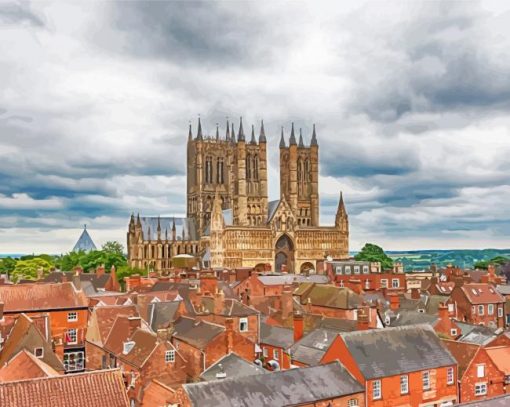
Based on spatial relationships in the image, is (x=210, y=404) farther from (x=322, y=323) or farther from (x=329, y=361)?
(x=322, y=323)

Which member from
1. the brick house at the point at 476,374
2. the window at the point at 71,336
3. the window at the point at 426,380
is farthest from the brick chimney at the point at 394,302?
the window at the point at 71,336

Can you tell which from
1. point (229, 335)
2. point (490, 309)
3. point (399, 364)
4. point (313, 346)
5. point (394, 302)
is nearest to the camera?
point (399, 364)

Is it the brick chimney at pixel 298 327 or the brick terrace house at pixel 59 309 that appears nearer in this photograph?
the brick chimney at pixel 298 327

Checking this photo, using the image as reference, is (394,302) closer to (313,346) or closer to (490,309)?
(490,309)

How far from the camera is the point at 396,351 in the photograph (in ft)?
123

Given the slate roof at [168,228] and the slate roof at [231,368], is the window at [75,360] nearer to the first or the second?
the slate roof at [231,368]

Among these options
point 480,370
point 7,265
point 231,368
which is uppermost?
point 7,265

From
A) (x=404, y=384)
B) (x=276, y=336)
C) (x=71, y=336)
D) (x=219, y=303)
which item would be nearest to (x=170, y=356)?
(x=219, y=303)

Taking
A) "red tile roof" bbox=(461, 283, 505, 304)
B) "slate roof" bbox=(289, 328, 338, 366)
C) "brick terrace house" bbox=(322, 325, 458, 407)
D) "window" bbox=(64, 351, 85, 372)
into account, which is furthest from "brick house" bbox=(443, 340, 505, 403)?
"window" bbox=(64, 351, 85, 372)

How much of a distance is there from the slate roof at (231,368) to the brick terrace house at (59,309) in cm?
1797

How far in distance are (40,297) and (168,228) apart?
10544 cm

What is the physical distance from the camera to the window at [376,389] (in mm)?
34594

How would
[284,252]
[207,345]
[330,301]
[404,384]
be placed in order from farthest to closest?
[284,252]
[330,301]
[207,345]
[404,384]

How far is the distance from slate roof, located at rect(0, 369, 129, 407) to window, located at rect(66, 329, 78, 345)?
2761cm
